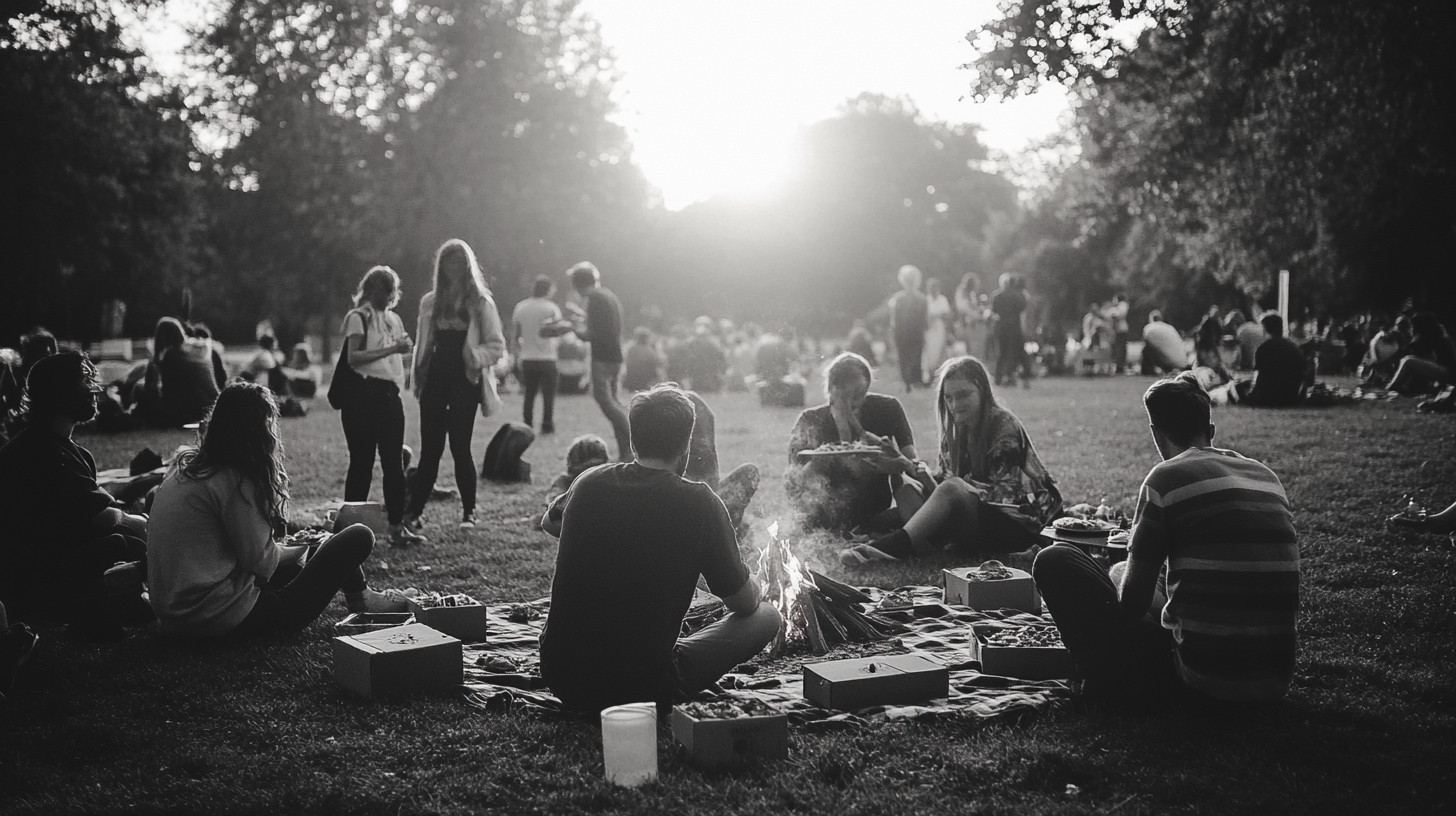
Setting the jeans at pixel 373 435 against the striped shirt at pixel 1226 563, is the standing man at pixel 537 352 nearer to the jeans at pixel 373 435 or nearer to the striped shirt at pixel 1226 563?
the jeans at pixel 373 435

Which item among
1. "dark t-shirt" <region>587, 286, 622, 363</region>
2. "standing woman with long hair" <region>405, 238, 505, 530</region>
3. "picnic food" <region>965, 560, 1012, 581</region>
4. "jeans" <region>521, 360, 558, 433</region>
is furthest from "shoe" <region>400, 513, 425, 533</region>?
"jeans" <region>521, 360, 558, 433</region>

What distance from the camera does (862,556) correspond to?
7309 mm

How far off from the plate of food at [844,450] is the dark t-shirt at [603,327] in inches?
174

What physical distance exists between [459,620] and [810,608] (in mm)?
1768

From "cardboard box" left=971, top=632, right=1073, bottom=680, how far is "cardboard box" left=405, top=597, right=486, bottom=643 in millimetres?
2500

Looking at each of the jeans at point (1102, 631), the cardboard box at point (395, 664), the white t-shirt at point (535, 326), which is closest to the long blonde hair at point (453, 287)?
the cardboard box at point (395, 664)

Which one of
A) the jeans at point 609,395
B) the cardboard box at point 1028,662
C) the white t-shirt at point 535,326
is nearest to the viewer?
the cardboard box at point 1028,662

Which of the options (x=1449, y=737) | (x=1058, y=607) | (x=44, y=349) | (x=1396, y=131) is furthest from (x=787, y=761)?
(x=1396, y=131)

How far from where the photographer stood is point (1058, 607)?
446 cm

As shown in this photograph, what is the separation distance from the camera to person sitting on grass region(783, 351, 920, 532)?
25.7ft

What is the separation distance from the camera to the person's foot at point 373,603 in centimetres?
591

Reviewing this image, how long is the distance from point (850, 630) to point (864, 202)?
4755 centimetres

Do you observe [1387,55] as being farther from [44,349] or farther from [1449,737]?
[44,349]

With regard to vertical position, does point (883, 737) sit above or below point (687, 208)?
below
